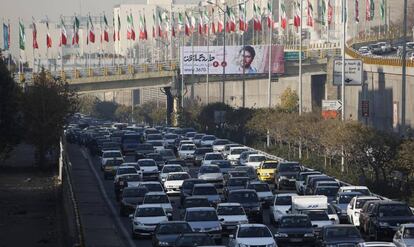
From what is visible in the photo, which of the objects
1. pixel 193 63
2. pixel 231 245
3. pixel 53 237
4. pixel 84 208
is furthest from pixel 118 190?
pixel 193 63

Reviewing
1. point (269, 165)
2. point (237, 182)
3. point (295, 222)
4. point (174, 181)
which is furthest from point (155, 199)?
point (269, 165)

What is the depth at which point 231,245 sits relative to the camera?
120 ft

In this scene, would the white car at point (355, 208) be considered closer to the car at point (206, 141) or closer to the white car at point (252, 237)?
the white car at point (252, 237)

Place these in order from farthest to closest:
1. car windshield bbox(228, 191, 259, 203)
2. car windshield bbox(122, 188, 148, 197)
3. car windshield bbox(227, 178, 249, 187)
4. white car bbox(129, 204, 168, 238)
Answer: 1. car windshield bbox(227, 178, 249, 187)
2. car windshield bbox(122, 188, 148, 197)
3. car windshield bbox(228, 191, 259, 203)
4. white car bbox(129, 204, 168, 238)

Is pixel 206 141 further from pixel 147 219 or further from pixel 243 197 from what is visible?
pixel 147 219

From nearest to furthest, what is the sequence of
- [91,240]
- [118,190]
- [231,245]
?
1. [231,245]
2. [91,240]
3. [118,190]

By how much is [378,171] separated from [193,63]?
2604 inches

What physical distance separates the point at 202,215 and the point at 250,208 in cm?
546

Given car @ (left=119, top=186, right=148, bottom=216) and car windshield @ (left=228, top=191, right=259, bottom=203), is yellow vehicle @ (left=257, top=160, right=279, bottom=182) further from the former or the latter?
car windshield @ (left=228, top=191, right=259, bottom=203)

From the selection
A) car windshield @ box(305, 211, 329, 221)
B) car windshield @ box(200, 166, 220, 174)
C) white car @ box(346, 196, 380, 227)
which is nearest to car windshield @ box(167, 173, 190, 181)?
car windshield @ box(200, 166, 220, 174)

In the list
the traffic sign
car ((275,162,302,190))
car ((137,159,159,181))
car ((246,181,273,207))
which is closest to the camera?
car ((246,181,273,207))

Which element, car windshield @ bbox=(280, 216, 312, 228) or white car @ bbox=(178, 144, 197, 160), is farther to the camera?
white car @ bbox=(178, 144, 197, 160)

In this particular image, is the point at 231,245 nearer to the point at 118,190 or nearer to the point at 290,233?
the point at 290,233

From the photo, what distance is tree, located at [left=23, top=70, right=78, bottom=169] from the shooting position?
86.5 meters
